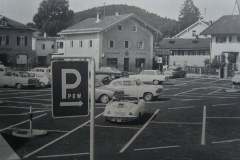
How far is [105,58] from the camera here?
200 ft

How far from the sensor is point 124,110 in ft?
64.4

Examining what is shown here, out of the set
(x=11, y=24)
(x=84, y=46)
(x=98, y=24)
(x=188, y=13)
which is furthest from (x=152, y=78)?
(x=188, y=13)

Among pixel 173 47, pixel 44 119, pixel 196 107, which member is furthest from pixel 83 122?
pixel 173 47

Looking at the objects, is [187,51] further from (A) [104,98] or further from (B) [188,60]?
(A) [104,98]

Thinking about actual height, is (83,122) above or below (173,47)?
below

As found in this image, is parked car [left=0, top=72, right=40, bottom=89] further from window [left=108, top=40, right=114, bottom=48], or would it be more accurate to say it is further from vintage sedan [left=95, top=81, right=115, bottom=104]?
window [left=108, top=40, right=114, bottom=48]

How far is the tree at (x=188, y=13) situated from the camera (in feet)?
A: 438

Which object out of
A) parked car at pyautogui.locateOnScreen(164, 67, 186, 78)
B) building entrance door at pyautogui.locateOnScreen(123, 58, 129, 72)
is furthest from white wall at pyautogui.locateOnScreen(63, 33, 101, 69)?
parked car at pyautogui.locateOnScreen(164, 67, 186, 78)

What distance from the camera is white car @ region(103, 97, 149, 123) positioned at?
1947 cm

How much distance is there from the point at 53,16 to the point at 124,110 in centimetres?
9633

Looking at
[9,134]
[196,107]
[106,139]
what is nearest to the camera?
[106,139]

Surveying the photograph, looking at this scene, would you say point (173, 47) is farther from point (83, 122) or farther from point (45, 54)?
point (83, 122)

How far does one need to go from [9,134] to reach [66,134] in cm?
220

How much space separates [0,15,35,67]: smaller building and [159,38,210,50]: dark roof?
922 inches
